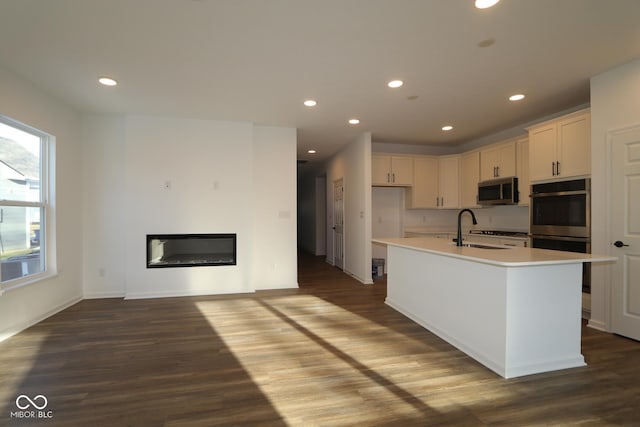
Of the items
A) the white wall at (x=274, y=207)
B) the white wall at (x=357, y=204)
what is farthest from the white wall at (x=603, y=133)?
the white wall at (x=274, y=207)

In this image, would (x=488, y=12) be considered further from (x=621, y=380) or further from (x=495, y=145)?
(x=495, y=145)

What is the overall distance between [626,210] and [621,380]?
166cm

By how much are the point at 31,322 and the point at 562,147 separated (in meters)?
6.60

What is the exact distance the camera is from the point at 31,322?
11.1 feet

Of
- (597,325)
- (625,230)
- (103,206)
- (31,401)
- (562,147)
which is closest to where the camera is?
(31,401)

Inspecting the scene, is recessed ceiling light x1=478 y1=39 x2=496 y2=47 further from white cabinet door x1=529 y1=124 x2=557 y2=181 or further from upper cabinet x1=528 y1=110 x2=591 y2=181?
white cabinet door x1=529 y1=124 x2=557 y2=181

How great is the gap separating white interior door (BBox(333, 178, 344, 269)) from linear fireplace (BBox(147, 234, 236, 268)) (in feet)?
9.37

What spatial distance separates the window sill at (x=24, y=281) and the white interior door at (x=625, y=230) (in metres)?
6.07

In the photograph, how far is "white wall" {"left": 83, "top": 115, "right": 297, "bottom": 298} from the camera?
4469 millimetres

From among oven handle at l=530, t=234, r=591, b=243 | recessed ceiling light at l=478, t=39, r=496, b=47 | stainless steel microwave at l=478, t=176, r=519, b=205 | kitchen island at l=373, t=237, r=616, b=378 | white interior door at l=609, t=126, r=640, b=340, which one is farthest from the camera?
stainless steel microwave at l=478, t=176, r=519, b=205

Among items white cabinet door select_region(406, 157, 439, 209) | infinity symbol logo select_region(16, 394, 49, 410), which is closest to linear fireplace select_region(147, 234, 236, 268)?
infinity symbol logo select_region(16, 394, 49, 410)

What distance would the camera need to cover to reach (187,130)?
15.2 feet

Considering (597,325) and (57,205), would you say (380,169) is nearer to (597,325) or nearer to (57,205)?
(597,325)

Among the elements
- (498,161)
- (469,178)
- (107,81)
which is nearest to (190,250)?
(107,81)
